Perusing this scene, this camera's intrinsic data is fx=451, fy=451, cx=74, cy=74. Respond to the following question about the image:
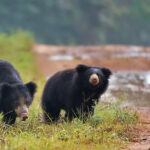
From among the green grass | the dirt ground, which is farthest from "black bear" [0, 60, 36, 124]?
the dirt ground

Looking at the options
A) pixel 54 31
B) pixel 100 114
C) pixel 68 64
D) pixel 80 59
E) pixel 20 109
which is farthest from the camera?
pixel 54 31

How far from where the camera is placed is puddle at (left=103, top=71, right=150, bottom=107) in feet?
26.1

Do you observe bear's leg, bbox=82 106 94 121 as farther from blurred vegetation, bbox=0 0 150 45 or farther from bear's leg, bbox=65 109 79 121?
blurred vegetation, bbox=0 0 150 45

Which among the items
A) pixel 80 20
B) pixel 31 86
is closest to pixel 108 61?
pixel 31 86

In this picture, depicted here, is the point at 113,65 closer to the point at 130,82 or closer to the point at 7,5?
the point at 130,82

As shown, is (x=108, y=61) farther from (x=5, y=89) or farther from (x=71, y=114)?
(x=5, y=89)

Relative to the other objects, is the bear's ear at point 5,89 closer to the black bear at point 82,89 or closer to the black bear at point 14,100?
the black bear at point 14,100

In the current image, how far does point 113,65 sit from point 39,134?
9.92 meters


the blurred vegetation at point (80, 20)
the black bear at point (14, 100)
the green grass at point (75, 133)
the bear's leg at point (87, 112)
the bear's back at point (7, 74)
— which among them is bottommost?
the green grass at point (75, 133)

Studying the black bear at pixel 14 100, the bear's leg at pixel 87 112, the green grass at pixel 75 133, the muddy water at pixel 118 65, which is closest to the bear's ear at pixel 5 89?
the black bear at pixel 14 100

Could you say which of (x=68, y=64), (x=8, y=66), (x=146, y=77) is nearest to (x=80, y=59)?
(x=68, y=64)

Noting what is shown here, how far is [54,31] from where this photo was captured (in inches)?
1239

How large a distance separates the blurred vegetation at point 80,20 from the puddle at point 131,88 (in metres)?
17.6

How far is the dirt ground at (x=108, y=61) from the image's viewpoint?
5119 mm
